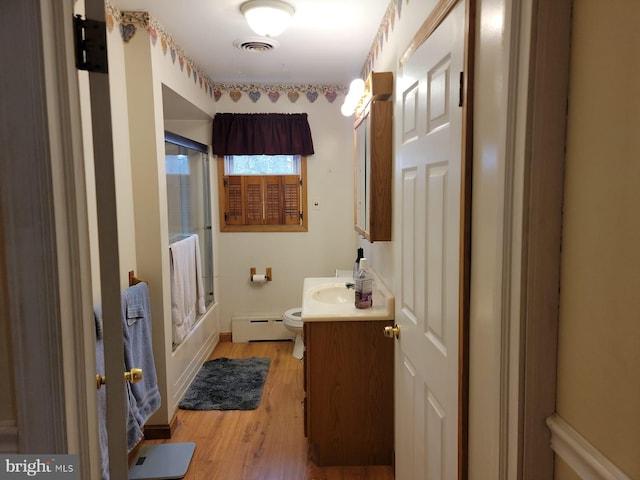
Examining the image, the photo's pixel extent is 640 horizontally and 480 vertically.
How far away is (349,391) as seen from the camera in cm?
215

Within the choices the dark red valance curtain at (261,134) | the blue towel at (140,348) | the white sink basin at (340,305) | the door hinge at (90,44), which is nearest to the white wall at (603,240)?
the door hinge at (90,44)

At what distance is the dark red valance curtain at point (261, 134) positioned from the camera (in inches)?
149

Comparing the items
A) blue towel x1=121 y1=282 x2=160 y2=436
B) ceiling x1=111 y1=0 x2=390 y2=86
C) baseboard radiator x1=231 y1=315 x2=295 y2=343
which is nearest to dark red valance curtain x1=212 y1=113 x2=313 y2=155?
ceiling x1=111 y1=0 x2=390 y2=86

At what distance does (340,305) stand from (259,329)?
1964 mm

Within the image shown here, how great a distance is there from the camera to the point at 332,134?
390 centimetres

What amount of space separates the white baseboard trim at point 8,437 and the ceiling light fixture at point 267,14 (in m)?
2.06

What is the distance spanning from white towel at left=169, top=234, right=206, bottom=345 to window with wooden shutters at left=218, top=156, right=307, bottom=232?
2.39ft

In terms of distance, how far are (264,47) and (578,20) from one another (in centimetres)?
243

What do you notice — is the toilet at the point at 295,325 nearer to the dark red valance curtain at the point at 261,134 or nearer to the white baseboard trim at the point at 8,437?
the dark red valance curtain at the point at 261,134

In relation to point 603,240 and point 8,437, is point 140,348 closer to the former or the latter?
point 8,437

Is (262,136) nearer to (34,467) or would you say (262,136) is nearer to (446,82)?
(446,82)

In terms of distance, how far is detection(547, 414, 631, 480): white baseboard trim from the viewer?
621 mm

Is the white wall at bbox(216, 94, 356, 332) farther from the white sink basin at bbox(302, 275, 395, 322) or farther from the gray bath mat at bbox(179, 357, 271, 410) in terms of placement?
the white sink basin at bbox(302, 275, 395, 322)

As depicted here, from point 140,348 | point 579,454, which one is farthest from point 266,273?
point 579,454
